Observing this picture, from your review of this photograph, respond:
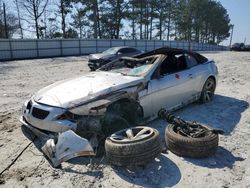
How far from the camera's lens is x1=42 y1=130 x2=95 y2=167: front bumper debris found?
390 cm

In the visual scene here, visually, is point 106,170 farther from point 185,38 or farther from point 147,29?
point 185,38

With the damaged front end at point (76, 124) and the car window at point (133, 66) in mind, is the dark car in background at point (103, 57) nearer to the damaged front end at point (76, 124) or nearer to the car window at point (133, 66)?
the car window at point (133, 66)

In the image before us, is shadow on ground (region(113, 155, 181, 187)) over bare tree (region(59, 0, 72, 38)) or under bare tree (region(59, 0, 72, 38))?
under

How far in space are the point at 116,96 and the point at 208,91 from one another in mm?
3661

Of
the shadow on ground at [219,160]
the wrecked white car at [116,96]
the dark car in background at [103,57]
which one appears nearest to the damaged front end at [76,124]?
the wrecked white car at [116,96]

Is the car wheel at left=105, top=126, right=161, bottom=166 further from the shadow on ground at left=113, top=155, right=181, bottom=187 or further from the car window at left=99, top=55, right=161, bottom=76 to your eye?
the car window at left=99, top=55, right=161, bottom=76

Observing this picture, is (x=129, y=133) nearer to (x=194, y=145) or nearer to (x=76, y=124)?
(x=76, y=124)

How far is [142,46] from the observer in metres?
37.0

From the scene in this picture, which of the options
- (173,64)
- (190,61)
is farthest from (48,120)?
(190,61)

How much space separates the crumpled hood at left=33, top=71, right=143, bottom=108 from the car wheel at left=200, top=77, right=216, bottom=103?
267 cm

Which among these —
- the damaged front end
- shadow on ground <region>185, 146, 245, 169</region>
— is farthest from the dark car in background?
shadow on ground <region>185, 146, 245, 169</region>

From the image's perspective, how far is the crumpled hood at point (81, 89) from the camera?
14.6ft

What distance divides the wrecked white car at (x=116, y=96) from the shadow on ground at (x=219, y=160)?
4.38 ft

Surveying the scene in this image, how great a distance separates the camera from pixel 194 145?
Answer: 4.25 meters
